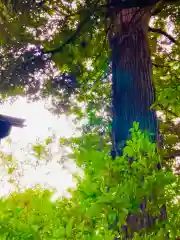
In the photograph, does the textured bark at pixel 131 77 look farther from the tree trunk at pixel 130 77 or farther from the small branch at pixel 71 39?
the small branch at pixel 71 39

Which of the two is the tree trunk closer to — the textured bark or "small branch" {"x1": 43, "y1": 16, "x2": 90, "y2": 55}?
the textured bark

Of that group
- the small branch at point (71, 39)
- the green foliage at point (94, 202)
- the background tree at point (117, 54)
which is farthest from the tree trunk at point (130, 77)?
the green foliage at point (94, 202)

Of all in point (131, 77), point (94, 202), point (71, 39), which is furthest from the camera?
point (71, 39)

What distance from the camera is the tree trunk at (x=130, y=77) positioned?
153 inches

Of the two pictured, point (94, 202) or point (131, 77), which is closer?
point (94, 202)

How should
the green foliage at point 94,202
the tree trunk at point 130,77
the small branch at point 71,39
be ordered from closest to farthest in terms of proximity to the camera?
1. the green foliage at point 94,202
2. the tree trunk at point 130,77
3. the small branch at point 71,39

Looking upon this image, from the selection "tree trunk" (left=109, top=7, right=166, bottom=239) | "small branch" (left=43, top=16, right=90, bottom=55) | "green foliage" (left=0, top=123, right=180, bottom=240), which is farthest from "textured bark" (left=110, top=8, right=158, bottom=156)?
"green foliage" (left=0, top=123, right=180, bottom=240)

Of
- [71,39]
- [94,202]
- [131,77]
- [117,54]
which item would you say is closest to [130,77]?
[131,77]

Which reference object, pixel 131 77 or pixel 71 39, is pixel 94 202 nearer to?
pixel 131 77

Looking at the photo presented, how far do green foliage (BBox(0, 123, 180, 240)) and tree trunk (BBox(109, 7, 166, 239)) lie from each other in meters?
1.88

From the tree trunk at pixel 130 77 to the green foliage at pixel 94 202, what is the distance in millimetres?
1884

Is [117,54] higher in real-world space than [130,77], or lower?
higher

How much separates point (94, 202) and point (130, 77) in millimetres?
3056

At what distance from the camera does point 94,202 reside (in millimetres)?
1454
